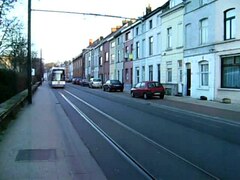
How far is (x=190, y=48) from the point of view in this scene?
114 feet

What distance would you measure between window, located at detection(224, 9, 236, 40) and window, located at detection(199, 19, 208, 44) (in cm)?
282

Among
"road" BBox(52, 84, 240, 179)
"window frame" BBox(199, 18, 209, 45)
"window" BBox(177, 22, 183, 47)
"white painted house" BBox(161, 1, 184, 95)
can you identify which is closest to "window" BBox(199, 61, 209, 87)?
"window frame" BBox(199, 18, 209, 45)

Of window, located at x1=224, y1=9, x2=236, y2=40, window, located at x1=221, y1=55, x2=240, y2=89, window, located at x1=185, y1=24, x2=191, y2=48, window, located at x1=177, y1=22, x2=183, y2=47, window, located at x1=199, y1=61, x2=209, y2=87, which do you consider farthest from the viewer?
window, located at x1=177, y1=22, x2=183, y2=47

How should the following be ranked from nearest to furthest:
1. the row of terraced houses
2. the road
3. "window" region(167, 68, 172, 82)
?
1. the road
2. the row of terraced houses
3. "window" region(167, 68, 172, 82)

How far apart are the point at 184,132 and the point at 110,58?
61.3 meters

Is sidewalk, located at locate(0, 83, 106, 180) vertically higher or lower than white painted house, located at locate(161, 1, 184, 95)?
lower

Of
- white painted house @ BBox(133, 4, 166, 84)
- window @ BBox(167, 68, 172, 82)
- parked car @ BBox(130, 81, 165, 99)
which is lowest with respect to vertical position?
parked car @ BBox(130, 81, 165, 99)

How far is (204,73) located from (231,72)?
4248 millimetres

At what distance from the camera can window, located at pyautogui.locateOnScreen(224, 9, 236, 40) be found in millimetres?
27962

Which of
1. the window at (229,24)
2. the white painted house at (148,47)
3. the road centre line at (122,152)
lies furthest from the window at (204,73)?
the road centre line at (122,152)

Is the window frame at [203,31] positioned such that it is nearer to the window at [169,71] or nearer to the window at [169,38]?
the window at [169,38]

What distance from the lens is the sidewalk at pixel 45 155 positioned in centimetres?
747

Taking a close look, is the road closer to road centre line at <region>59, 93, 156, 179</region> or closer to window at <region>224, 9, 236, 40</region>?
road centre line at <region>59, 93, 156, 179</region>

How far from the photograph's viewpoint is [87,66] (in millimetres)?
107438
